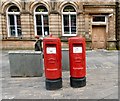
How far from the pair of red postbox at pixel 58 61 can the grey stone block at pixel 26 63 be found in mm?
→ 1669

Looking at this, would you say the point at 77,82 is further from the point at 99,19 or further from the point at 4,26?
→ the point at 4,26

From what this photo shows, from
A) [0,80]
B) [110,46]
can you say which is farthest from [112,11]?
[0,80]

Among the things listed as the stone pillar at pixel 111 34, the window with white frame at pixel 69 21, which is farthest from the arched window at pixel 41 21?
the stone pillar at pixel 111 34

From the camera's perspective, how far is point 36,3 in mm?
16562

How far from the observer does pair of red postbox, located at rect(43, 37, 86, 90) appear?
20.5ft

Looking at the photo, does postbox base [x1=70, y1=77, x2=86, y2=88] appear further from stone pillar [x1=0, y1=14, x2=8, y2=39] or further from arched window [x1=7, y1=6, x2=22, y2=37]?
stone pillar [x1=0, y1=14, x2=8, y2=39]

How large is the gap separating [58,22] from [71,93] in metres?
11.0

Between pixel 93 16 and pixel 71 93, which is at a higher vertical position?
pixel 93 16

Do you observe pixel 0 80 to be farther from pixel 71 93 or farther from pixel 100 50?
pixel 100 50

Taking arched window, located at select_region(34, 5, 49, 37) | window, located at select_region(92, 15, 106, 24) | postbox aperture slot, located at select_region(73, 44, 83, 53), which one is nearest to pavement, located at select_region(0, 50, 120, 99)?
postbox aperture slot, located at select_region(73, 44, 83, 53)

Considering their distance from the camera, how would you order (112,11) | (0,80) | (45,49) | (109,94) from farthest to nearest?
(112,11)
(0,80)
(45,49)
(109,94)

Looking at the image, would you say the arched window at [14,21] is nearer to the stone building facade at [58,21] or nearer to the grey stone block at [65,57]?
the stone building facade at [58,21]

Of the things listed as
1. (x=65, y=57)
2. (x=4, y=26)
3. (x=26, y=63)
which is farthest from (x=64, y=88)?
(x=4, y=26)

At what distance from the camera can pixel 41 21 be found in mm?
17094
